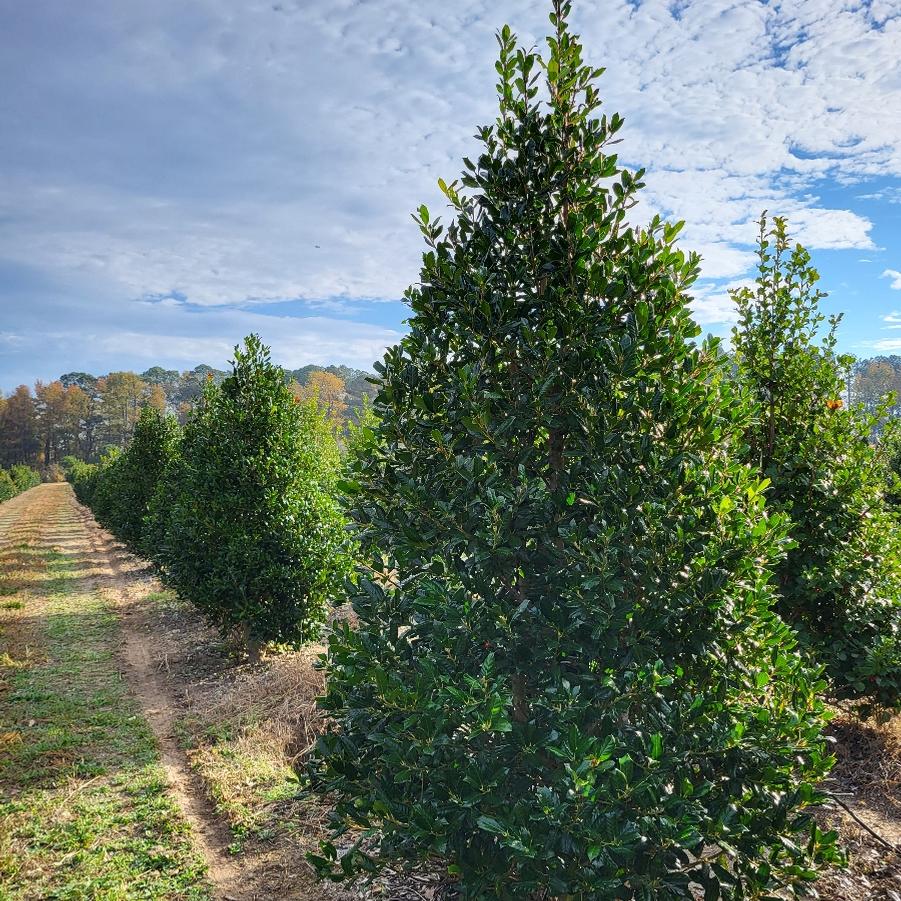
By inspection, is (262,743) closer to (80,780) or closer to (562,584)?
(80,780)

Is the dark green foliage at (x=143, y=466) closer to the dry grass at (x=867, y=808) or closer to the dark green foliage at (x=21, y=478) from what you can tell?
the dry grass at (x=867, y=808)

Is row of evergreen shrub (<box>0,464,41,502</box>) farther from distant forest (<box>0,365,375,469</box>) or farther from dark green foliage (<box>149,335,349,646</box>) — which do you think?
dark green foliage (<box>149,335,349,646</box>)

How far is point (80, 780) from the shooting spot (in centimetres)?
600

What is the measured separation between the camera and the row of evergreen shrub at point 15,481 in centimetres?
5591

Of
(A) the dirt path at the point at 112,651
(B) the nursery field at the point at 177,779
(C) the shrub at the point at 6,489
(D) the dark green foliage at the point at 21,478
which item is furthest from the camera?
(D) the dark green foliage at the point at 21,478

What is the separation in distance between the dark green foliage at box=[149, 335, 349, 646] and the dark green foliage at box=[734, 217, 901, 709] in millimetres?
5422

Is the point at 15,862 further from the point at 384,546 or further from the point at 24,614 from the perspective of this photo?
the point at 24,614

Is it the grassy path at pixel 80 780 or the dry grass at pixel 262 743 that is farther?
the dry grass at pixel 262 743

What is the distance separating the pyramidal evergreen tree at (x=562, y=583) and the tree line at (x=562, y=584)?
0.04 ft

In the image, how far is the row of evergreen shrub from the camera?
5591 centimetres

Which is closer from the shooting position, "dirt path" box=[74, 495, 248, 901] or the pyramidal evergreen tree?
the pyramidal evergreen tree

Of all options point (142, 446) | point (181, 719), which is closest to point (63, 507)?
point (142, 446)

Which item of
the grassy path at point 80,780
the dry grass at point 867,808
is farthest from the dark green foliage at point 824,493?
the grassy path at point 80,780

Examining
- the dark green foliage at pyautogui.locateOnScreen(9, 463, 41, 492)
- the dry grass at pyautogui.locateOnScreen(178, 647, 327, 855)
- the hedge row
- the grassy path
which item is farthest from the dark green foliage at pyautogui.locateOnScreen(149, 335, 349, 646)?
the dark green foliage at pyautogui.locateOnScreen(9, 463, 41, 492)
